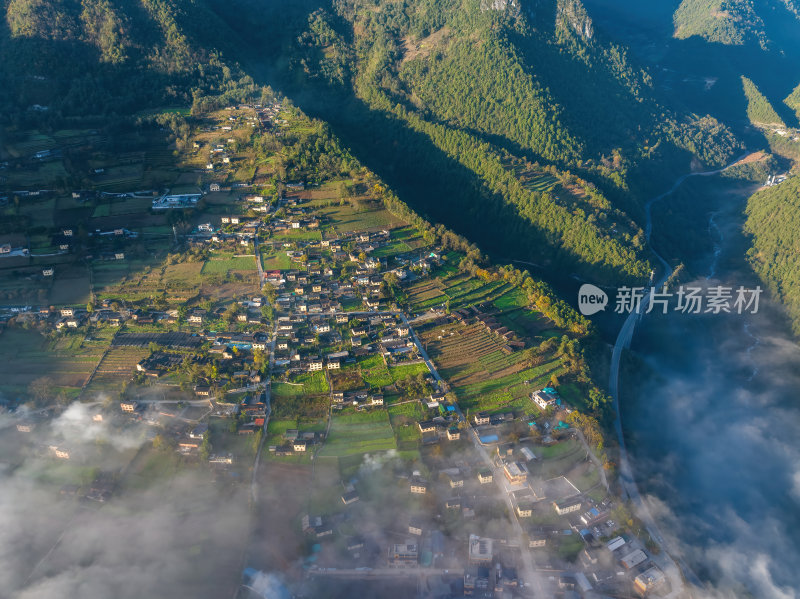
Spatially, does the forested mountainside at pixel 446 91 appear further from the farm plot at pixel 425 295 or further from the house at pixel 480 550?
the house at pixel 480 550

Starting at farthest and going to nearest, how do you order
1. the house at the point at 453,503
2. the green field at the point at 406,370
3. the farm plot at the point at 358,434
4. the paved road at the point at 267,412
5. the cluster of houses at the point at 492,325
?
the cluster of houses at the point at 492,325, the green field at the point at 406,370, the farm plot at the point at 358,434, the paved road at the point at 267,412, the house at the point at 453,503

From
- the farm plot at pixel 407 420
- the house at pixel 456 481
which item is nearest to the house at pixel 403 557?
the house at pixel 456 481

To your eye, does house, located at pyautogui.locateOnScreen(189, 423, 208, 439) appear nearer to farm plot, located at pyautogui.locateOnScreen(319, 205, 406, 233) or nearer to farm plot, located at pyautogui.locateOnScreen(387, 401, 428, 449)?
farm plot, located at pyautogui.locateOnScreen(387, 401, 428, 449)

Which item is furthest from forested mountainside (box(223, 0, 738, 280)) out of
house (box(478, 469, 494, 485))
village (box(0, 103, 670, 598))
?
house (box(478, 469, 494, 485))

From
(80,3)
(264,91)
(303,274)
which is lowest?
(303,274)

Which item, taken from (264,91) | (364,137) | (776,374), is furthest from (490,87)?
(776,374)

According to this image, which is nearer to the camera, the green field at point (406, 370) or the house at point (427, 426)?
the house at point (427, 426)

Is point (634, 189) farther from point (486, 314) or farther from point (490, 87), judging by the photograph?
point (486, 314)
